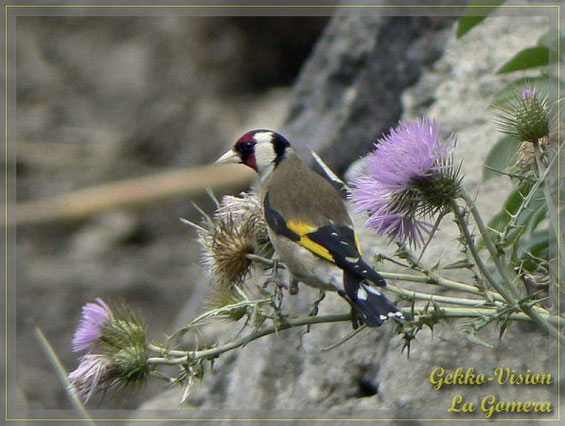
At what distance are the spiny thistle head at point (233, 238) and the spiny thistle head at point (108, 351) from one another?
7.8 inches

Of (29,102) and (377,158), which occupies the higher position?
(29,102)

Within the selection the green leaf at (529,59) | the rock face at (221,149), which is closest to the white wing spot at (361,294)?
the rock face at (221,149)

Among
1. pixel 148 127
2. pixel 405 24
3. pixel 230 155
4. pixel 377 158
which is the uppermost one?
pixel 148 127

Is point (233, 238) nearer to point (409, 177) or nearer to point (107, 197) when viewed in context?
point (409, 177)

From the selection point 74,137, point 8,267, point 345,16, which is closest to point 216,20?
point 74,137

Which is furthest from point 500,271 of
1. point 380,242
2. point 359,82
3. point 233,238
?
point 359,82

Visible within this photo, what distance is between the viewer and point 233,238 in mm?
2320

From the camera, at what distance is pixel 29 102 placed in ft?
22.5

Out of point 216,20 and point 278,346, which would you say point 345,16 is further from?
point 216,20

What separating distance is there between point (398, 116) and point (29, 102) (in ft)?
12.2

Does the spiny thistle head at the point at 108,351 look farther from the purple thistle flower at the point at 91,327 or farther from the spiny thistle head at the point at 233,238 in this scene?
the spiny thistle head at the point at 233,238

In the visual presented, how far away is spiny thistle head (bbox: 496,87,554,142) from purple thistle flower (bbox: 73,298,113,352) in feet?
2.90

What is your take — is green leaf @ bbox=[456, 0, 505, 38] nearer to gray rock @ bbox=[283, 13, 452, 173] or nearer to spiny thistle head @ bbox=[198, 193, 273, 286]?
spiny thistle head @ bbox=[198, 193, 273, 286]

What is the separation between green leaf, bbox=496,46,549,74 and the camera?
2.59 m
